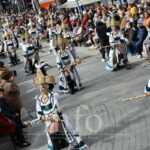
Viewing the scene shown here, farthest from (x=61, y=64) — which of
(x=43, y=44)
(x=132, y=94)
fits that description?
(x=43, y=44)

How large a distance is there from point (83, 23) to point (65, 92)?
31.2 ft

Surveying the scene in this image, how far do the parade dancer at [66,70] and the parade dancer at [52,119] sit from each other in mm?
4789

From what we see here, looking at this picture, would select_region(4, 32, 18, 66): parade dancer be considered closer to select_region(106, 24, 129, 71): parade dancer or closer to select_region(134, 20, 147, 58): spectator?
select_region(134, 20, 147, 58): spectator

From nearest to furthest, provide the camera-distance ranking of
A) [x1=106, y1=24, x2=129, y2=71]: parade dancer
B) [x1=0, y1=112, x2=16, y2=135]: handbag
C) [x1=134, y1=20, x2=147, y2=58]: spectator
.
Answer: [x1=0, y1=112, x2=16, y2=135]: handbag, [x1=106, y1=24, x2=129, y2=71]: parade dancer, [x1=134, y1=20, x2=147, y2=58]: spectator

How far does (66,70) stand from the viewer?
14883mm

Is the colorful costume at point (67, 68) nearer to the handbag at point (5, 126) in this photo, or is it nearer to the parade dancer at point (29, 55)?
the handbag at point (5, 126)

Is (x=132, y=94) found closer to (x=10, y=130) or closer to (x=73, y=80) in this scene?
(x=73, y=80)

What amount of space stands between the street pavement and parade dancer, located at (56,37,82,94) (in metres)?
0.28

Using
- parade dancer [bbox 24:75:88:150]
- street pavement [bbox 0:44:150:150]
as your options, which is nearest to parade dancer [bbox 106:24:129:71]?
street pavement [bbox 0:44:150:150]

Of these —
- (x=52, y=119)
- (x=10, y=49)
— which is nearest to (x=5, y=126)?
(x=52, y=119)

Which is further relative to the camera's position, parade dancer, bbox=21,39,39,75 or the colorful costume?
parade dancer, bbox=21,39,39,75

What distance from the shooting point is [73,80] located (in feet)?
49.8

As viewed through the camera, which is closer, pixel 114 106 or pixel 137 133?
pixel 137 133

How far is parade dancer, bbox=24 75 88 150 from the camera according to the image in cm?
962
